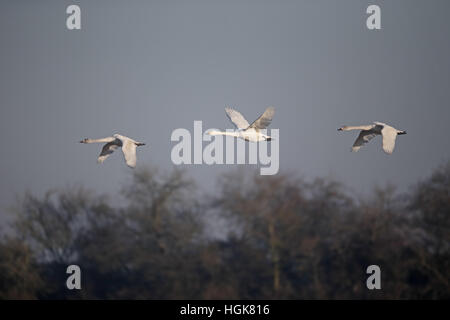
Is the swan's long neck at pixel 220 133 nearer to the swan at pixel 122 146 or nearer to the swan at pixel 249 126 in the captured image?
the swan at pixel 249 126

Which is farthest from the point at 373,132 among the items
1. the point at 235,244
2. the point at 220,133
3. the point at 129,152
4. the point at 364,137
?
the point at 235,244

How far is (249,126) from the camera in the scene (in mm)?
25109

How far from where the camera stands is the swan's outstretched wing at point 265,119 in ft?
80.6

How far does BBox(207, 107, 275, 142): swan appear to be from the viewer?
2467cm

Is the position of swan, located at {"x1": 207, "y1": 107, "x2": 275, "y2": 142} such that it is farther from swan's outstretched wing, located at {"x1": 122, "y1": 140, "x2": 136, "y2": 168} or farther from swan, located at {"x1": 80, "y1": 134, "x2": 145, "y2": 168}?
swan's outstretched wing, located at {"x1": 122, "y1": 140, "x2": 136, "y2": 168}

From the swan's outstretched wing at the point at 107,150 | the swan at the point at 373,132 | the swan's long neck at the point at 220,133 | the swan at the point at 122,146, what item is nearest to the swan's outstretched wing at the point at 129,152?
the swan at the point at 122,146

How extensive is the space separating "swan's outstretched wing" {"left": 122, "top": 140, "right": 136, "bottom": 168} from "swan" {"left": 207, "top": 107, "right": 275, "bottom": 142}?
3.98 metres

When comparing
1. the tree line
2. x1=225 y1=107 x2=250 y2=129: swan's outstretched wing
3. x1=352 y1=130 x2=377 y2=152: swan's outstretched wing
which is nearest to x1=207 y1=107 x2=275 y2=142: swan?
x1=225 y1=107 x2=250 y2=129: swan's outstretched wing

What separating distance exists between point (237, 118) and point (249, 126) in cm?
175

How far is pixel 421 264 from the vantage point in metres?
44.7

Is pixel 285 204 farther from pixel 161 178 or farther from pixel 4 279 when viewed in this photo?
pixel 4 279
